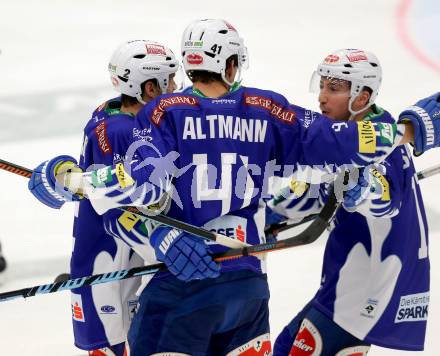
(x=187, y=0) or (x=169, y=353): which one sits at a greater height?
(x=187, y=0)

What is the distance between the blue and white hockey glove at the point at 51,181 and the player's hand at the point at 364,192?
0.93 m

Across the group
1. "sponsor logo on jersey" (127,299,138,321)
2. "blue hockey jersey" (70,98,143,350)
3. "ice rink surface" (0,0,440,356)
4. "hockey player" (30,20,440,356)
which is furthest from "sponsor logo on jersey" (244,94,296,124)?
"ice rink surface" (0,0,440,356)

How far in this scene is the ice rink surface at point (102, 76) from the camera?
5.18 meters

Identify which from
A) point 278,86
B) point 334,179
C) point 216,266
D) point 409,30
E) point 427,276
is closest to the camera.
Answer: point 216,266

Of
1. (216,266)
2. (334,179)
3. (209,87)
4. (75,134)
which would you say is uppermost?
(75,134)

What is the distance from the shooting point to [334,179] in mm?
3383

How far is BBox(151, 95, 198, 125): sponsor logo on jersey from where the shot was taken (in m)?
3.09

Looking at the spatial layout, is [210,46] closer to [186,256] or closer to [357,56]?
[186,256]

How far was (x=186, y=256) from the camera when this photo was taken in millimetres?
3064

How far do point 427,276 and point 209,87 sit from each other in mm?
1245

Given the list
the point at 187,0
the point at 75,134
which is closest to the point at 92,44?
the point at 187,0

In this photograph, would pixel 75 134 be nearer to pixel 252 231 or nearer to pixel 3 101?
pixel 3 101

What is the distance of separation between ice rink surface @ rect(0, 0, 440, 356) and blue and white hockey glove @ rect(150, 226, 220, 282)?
5.95 feet

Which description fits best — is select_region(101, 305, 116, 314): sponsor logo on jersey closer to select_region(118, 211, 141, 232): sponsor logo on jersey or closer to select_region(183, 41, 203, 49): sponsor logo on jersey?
select_region(118, 211, 141, 232): sponsor logo on jersey
